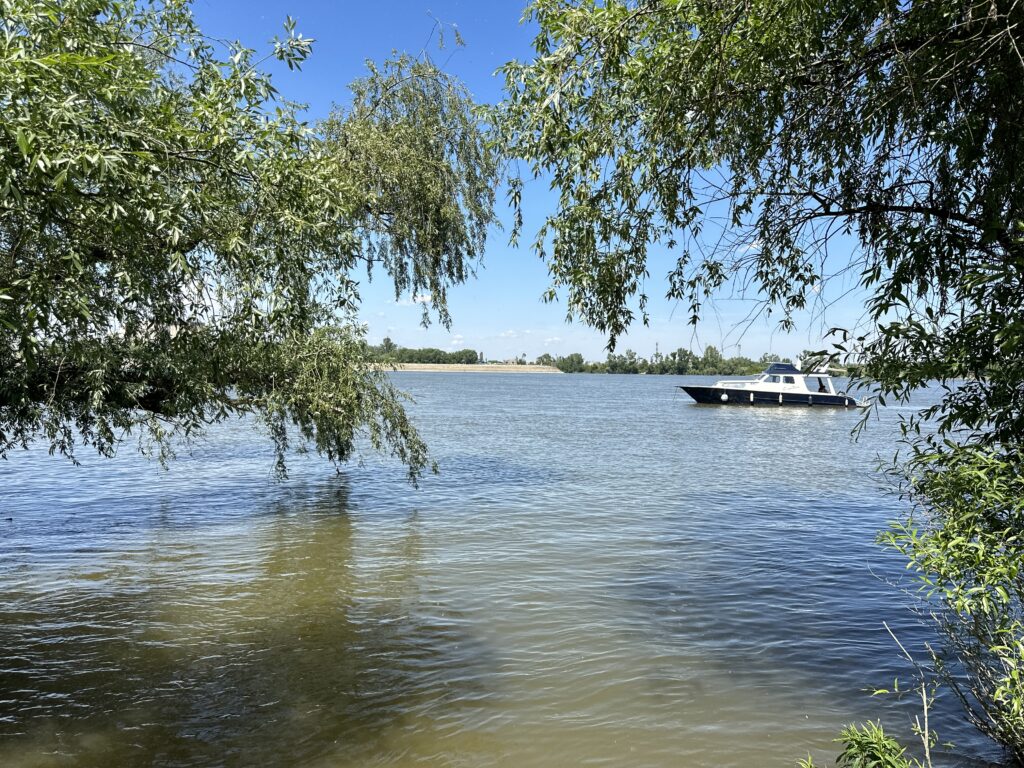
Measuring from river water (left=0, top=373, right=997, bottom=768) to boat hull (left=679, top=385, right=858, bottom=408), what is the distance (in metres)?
40.4

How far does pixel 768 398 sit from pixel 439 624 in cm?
5464

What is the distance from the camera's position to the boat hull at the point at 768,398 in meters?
58.6

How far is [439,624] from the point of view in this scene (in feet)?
32.0

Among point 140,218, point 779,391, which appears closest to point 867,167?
point 140,218

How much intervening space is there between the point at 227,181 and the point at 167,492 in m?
15.6

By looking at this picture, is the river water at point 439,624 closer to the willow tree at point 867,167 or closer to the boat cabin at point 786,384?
the willow tree at point 867,167

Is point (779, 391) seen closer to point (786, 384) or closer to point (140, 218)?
point (786, 384)

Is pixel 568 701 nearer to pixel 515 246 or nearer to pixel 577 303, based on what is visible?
pixel 577 303

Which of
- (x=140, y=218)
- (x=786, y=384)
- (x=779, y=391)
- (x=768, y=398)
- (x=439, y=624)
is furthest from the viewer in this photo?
(x=768, y=398)

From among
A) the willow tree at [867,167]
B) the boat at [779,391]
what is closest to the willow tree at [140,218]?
the willow tree at [867,167]

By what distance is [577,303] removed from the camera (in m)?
6.39

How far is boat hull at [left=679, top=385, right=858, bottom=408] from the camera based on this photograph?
58625 millimetres

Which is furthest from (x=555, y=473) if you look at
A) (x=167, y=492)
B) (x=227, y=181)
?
(x=227, y=181)

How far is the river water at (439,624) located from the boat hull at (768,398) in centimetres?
4038
